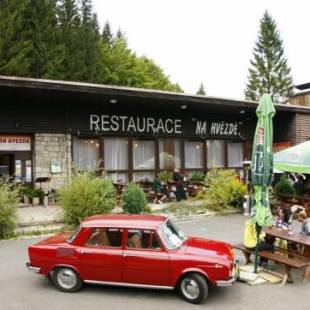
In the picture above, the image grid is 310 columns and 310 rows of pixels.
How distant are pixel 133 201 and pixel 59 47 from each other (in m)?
26.8

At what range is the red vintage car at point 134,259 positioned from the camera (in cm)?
712

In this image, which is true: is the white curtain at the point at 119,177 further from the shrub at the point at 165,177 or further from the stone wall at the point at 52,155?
the stone wall at the point at 52,155

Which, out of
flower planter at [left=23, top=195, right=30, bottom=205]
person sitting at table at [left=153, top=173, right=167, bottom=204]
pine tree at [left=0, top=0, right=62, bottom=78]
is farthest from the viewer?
pine tree at [left=0, top=0, right=62, bottom=78]

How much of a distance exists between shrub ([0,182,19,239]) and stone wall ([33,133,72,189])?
4837 millimetres

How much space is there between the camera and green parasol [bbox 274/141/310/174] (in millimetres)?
13508

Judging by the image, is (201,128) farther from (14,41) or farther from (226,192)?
(14,41)

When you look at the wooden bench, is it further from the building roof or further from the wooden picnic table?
the building roof

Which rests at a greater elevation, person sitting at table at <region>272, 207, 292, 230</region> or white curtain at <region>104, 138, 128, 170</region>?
Answer: white curtain at <region>104, 138, 128, 170</region>

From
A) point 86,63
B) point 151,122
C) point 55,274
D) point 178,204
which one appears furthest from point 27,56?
point 55,274

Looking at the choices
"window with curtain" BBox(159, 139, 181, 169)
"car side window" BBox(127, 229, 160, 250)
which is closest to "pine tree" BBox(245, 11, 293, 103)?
"window with curtain" BBox(159, 139, 181, 169)

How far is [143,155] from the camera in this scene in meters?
19.4

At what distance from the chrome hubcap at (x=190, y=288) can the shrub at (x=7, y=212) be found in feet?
21.1

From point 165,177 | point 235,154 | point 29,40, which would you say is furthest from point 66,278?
point 29,40

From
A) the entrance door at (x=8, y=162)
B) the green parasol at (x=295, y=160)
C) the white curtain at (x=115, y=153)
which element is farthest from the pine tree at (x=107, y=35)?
the green parasol at (x=295, y=160)
